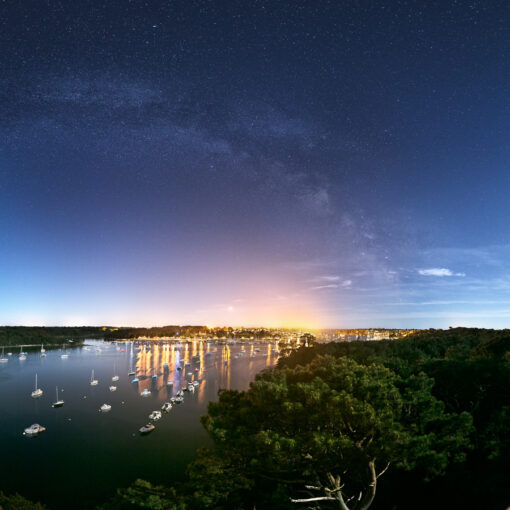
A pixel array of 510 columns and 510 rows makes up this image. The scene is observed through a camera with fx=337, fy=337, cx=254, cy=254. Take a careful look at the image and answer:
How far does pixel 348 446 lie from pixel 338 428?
99 centimetres

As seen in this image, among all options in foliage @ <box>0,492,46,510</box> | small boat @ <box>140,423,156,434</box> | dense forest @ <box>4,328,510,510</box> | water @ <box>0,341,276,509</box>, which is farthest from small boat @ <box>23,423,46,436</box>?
dense forest @ <box>4,328,510,510</box>

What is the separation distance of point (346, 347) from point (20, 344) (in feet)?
530

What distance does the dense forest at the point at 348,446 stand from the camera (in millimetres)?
12719

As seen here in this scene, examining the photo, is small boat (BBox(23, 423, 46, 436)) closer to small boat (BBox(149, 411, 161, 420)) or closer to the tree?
small boat (BBox(149, 411, 161, 420))

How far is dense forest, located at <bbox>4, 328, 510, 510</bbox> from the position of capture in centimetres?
1272

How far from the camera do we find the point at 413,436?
44.4ft

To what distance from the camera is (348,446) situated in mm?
12023

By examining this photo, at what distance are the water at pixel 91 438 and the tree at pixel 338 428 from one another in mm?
19739

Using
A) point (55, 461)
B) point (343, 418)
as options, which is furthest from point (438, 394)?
point (55, 461)

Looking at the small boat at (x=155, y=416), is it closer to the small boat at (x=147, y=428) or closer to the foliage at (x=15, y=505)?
the small boat at (x=147, y=428)

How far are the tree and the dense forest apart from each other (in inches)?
1.7

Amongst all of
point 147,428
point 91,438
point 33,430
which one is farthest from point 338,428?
point 33,430

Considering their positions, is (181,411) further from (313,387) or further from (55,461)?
(313,387)

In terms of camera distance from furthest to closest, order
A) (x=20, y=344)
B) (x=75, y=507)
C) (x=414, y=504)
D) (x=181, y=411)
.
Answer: (x=20, y=344) < (x=181, y=411) < (x=75, y=507) < (x=414, y=504)
